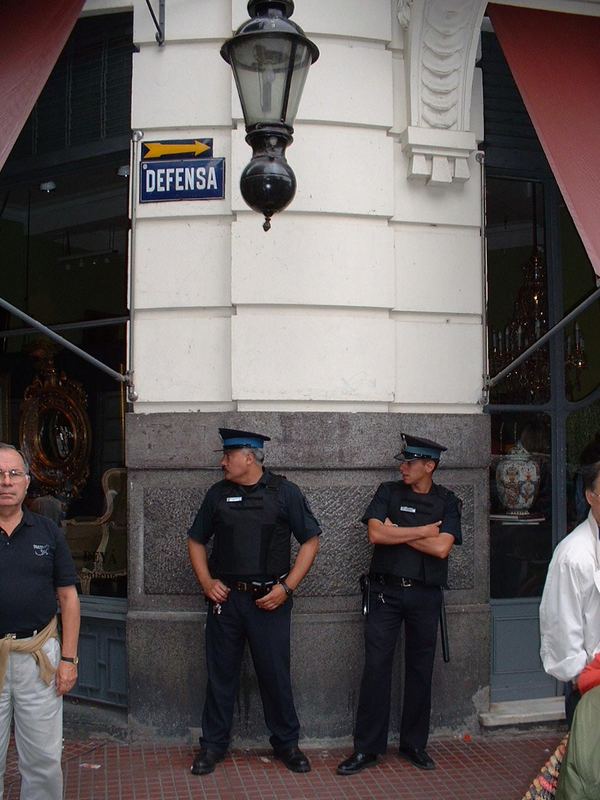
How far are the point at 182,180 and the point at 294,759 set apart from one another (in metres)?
3.85

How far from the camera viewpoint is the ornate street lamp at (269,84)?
15.5ft

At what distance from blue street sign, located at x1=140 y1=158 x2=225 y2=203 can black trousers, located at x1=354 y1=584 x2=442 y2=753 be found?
2.87m

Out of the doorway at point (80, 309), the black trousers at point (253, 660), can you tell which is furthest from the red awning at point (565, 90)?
the black trousers at point (253, 660)

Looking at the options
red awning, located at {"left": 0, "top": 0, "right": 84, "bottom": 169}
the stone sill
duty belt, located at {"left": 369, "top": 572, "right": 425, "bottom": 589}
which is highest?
red awning, located at {"left": 0, "top": 0, "right": 84, "bottom": 169}

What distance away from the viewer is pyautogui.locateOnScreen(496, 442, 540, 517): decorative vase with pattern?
271 inches

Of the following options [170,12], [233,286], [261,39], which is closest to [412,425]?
[233,286]

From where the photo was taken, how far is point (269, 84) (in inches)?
189

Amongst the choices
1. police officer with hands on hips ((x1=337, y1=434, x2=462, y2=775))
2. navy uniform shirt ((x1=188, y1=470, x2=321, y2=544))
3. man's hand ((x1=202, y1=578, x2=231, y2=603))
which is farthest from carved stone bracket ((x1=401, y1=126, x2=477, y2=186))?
man's hand ((x1=202, y1=578, x2=231, y2=603))

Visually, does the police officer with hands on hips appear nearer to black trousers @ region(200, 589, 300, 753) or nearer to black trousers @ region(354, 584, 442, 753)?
black trousers @ region(354, 584, 442, 753)

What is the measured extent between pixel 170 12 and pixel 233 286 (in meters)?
1.97

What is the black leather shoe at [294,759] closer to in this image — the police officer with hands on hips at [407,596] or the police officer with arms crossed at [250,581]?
the police officer with arms crossed at [250,581]

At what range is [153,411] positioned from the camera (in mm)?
6293

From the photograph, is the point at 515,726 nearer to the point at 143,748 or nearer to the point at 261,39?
the point at 143,748

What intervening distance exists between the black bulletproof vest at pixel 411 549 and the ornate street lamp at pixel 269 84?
79.2 inches
